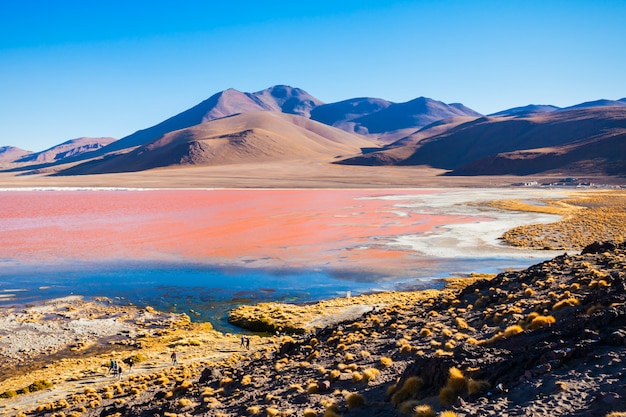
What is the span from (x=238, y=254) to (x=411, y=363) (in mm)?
26869

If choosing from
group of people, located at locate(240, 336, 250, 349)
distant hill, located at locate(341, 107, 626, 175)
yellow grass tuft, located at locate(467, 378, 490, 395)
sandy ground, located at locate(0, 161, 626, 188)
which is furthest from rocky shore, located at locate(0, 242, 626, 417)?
distant hill, located at locate(341, 107, 626, 175)

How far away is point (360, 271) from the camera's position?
30.2 metres

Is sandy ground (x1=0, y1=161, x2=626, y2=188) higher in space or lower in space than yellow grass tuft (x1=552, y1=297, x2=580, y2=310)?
higher

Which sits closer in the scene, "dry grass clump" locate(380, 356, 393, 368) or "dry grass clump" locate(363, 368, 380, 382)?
"dry grass clump" locate(363, 368, 380, 382)

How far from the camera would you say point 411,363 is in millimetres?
9750

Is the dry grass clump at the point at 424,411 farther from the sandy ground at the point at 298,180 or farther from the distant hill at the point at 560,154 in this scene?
the distant hill at the point at 560,154

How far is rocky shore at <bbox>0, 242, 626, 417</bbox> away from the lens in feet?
25.2

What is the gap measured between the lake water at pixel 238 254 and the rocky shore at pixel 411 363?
571 centimetres

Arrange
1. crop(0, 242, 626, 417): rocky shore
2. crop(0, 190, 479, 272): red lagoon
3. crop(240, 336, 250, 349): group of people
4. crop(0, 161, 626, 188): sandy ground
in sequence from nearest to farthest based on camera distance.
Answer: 1. crop(0, 242, 626, 417): rocky shore
2. crop(240, 336, 250, 349): group of people
3. crop(0, 190, 479, 272): red lagoon
4. crop(0, 161, 626, 188): sandy ground

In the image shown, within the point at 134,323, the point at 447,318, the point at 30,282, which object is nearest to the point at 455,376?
the point at 447,318

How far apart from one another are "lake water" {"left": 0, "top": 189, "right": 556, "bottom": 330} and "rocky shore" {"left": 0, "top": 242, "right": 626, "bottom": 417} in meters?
Result: 5.71

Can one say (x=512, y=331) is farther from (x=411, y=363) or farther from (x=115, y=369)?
(x=115, y=369)

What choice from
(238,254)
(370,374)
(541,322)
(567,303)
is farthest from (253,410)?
(238,254)

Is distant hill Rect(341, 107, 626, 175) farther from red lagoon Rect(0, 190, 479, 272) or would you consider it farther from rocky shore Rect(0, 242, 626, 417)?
rocky shore Rect(0, 242, 626, 417)
